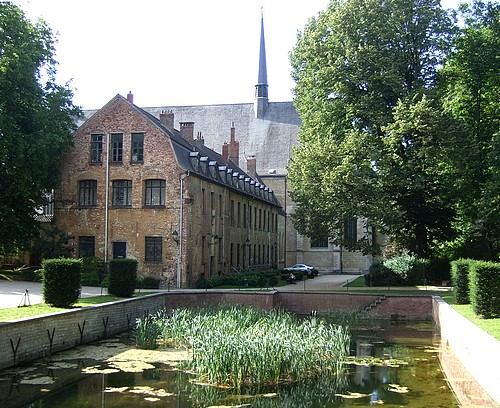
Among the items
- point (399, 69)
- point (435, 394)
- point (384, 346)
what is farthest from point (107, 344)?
point (399, 69)

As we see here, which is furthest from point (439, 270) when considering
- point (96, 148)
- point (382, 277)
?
point (96, 148)

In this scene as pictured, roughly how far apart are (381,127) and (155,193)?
11.9 metres

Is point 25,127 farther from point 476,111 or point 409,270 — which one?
point 476,111

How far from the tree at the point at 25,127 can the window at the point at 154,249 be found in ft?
19.0

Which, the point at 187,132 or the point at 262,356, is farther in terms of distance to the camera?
the point at 187,132

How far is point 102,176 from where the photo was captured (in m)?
31.5

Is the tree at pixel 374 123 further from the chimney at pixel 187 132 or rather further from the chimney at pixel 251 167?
the chimney at pixel 251 167

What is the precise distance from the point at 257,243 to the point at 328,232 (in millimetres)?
16279

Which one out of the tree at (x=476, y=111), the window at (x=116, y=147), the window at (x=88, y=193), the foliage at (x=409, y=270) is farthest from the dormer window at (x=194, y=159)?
the tree at (x=476, y=111)

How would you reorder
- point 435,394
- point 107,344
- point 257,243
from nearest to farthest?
point 435,394 < point 107,344 < point 257,243

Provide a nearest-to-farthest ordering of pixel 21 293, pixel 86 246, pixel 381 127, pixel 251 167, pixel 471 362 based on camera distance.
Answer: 1. pixel 471 362
2. pixel 21 293
3. pixel 381 127
4. pixel 86 246
5. pixel 251 167

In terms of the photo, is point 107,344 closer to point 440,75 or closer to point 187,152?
point 187,152

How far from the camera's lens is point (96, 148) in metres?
31.7

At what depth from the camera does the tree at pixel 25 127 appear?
26.8 metres
